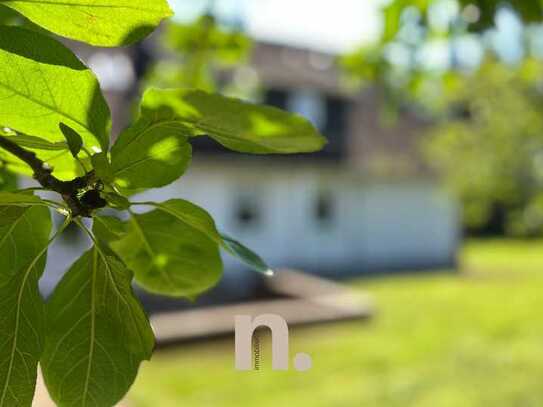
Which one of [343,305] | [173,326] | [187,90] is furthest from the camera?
[343,305]

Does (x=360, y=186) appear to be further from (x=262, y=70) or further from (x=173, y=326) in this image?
(x=173, y=326)

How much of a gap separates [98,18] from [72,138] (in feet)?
0.25

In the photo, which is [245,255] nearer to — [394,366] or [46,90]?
[46,90]

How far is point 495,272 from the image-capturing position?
50.1 feet

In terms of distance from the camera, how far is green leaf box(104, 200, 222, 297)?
0.62 m

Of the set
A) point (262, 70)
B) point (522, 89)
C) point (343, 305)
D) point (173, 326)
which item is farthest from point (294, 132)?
point (262, 70)

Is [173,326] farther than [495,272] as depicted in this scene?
No

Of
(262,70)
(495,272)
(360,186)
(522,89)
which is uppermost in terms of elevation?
(262,70)

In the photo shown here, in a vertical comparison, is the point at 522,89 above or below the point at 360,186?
above

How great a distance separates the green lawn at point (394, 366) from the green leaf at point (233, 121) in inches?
212

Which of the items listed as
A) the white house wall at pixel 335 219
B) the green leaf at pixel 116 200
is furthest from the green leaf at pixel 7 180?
the white house wall at pixel 335 219

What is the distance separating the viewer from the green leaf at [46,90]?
0.42 meters

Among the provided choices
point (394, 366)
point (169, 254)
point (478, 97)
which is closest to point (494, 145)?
point (478, 97)

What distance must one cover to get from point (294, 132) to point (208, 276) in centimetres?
23
